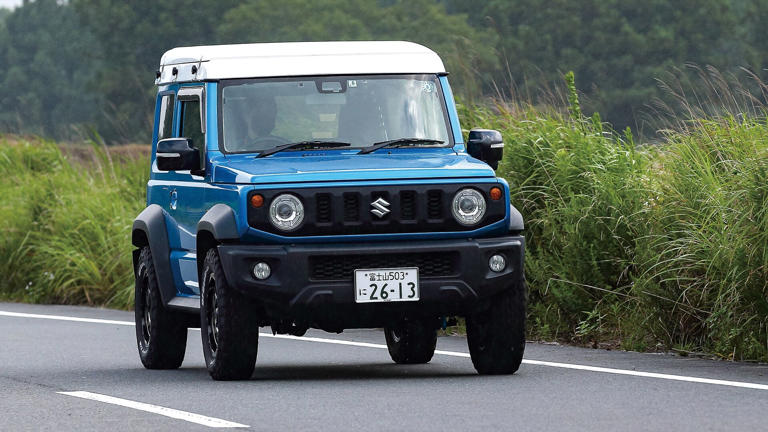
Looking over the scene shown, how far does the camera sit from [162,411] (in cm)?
892

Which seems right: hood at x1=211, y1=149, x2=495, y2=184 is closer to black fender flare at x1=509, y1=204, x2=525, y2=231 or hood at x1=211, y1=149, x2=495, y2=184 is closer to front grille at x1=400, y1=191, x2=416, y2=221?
front grille at x1=400, y1=191, x2=416, y2=221

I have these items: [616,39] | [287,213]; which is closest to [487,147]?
[287,213]

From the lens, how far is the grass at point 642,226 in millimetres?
11438

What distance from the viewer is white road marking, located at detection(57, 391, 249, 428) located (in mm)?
8234

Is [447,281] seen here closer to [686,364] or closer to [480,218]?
[480,218]

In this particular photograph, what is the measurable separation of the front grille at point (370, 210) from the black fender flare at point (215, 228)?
159 mm

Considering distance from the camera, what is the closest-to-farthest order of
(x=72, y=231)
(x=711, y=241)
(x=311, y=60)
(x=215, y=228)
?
(x=215, y=228) < (x=311, y=60) < (x=711, y=241) < (x=72, y=231)

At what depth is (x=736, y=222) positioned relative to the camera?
1146 cm

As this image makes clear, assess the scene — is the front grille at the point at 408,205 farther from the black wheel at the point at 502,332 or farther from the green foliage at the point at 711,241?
the green foliage at the point at 711,241

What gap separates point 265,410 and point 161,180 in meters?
3.59

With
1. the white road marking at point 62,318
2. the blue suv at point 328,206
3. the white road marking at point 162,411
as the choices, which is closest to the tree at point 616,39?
the white road marking at point 62,318

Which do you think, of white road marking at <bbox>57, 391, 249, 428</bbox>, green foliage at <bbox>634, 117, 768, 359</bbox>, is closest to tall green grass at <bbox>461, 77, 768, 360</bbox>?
green foliage at <bbox>634, 117, 768, 359</bbox>

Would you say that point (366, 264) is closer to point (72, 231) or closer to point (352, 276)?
point (352, 276)

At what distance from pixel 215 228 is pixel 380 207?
1.00 meters
